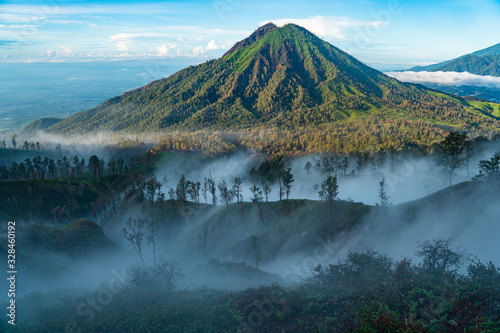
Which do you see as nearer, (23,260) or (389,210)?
(23,260)

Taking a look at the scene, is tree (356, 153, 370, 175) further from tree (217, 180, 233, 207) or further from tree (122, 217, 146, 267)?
tree (122, 217, 146, 267)

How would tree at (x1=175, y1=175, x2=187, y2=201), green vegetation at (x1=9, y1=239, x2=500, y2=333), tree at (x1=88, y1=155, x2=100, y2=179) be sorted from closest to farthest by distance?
green vegetation at (x1=9, y1=239, x2=500, y2=333) → tree at (x1=175, y1=175, x2=187, y2=201) → tree at (x1=88, y1=155, x2=100, y2=179)

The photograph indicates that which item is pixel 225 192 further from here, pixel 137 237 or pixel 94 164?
pixel 94 164

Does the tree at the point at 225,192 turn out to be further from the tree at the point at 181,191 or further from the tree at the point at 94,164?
the tree at the point at 94,164

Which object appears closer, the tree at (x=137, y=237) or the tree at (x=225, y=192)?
the tree at (x=137, y=237)

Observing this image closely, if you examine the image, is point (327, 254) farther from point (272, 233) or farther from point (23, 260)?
point (23, 260)

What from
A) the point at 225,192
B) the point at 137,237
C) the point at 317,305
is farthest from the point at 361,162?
the point at 317,305

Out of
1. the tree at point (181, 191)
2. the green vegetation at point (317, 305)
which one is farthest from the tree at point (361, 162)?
the green vegetation at point (317, 305)

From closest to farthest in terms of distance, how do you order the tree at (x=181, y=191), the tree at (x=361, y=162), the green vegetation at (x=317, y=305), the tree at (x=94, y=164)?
1. the green vegetation at (x=317, y=305)
2. the tree at (x=181, y=191)
3. the tree at (x=94, y=164)
4. the tree at (x=361, y=162)

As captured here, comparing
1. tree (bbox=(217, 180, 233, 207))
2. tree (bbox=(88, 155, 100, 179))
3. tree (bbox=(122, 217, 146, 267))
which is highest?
tree (bbox=(88, 155, 100, 179))

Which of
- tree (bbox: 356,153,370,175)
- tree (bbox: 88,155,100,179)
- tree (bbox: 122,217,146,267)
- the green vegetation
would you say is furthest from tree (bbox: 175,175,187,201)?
tree (bbox: 356,153,370,175)

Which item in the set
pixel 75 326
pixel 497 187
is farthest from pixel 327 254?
pixel 75 326
